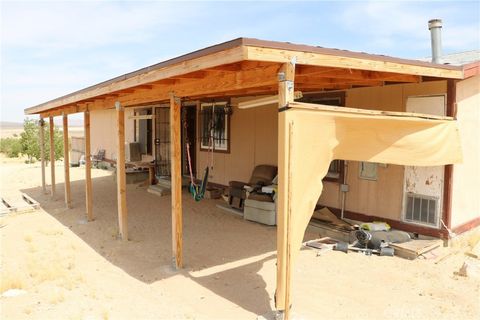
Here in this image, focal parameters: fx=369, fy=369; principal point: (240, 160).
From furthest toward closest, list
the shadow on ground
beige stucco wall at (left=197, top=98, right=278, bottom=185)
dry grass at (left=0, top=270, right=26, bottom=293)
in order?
beige stucco wall at (left=197, top=98, right=278, bottom=185) → the shadow on ground → dry grass at (left=0, top=270, right=26, bottom=293)

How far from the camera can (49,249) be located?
18.5 feet

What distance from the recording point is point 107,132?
16.2 metres

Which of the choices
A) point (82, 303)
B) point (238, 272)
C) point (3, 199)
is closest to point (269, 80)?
point (238, 272)

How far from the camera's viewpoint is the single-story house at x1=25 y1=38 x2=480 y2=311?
10.4ft

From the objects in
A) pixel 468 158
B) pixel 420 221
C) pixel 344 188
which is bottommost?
pixel 420 221

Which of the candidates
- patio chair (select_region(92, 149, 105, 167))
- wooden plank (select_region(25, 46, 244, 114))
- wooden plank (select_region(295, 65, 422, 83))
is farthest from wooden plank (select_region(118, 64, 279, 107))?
patio chair (select_region(92, 149, 105, 167))

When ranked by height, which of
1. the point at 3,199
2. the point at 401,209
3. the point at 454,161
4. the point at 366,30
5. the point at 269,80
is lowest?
the point at 3,199

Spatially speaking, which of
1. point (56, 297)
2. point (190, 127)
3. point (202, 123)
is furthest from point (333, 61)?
point (190, 127)

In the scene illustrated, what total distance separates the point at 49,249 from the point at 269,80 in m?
4.44

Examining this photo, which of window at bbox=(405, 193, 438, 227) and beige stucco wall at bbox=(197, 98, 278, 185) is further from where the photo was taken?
beige stucco wall at bbox=(197, 98, 278, 185)

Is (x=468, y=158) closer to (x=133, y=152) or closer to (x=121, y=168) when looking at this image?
(x=121, y=168)

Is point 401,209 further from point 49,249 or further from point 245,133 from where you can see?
point 49,249

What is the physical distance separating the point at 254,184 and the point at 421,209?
3193mm

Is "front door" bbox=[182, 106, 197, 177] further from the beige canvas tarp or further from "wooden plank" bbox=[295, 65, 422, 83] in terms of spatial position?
the beige canvas tarp
